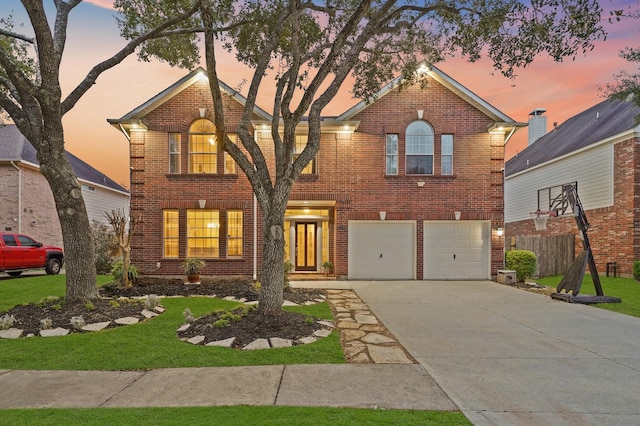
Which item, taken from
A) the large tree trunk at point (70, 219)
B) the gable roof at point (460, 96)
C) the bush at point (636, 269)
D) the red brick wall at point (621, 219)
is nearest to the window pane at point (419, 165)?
the gable roof at point (460, 96)

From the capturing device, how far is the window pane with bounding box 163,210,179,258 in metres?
14.5

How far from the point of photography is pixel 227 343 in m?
5.97

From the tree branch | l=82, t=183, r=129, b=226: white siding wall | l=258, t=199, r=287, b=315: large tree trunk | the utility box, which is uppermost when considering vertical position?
the tree branch

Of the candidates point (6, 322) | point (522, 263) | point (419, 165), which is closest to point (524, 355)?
point (6, 322)

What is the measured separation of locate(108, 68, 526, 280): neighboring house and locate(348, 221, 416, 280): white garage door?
4 cm

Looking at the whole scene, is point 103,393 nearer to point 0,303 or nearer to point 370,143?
point 0,303

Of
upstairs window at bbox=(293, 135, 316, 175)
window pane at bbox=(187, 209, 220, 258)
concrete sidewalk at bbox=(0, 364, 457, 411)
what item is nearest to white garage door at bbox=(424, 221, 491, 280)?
upstairs window at bbox=(293, 135, 316, 175)

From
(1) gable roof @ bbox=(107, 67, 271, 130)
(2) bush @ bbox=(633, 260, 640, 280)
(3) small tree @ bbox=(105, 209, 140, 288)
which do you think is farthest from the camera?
(2) bush @ bbox=(633, 260, 640, 280)

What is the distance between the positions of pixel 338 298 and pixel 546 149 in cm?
1977

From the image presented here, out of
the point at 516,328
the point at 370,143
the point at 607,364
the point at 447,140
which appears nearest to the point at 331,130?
the point at 370,143

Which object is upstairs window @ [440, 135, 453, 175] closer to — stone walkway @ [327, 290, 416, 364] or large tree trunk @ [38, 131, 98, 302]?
stone walkway @ [327, 290, 416, 364]

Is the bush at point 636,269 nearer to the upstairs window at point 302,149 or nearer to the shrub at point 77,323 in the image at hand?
the upstairs window at point 302,149

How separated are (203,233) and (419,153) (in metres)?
9.30

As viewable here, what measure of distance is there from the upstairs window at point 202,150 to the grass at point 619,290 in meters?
13.6
